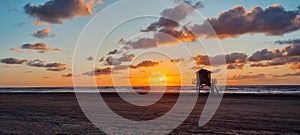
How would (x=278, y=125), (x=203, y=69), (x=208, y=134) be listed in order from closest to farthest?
(x=208, y=134)
(x=278, y=125)
(x=203, y=69)

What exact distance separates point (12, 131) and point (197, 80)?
37901 mm

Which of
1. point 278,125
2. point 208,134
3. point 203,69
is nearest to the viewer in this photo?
point 208,134

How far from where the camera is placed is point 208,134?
384 inches

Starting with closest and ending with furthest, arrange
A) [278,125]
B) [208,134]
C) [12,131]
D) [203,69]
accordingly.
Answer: [208,134] < [12,131] < [278,125] < [203,69]

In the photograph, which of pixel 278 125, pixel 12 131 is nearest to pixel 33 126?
pixel 12 131

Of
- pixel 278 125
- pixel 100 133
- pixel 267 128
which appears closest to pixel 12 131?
pixel 100 133

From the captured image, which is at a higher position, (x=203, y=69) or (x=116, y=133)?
(x=203, y=69)

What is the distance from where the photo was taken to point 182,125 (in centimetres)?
1189

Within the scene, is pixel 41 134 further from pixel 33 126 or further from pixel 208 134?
pixel 208 134

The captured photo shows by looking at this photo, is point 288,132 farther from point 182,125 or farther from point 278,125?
point 182,125

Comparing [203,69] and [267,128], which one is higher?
[203,69]

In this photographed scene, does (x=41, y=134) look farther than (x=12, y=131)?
No

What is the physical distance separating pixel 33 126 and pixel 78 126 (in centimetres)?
196

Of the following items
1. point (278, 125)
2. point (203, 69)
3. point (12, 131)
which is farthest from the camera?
point (203, 69)
